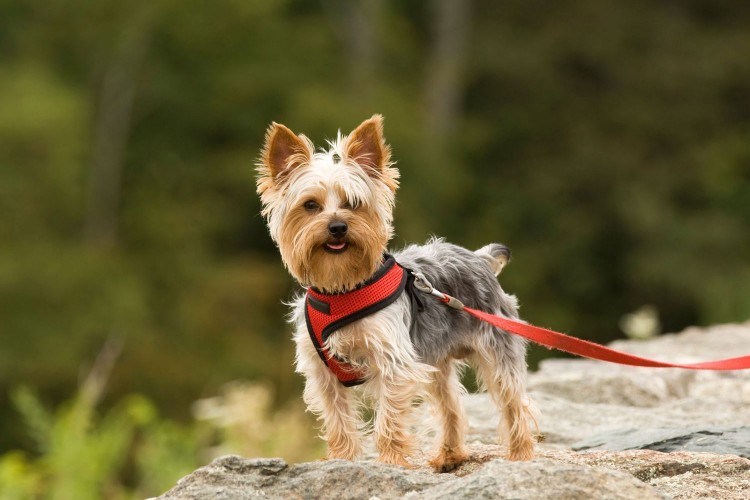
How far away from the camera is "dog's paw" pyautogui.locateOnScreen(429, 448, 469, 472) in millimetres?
6090

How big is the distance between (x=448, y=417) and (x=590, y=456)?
0.86 meters

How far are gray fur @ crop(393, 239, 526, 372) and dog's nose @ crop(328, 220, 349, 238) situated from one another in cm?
44

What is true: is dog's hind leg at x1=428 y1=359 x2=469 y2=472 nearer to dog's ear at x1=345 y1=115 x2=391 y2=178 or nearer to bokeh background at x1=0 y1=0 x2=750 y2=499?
dog's ear at x1=345 y1=115 x2=391 y2=178

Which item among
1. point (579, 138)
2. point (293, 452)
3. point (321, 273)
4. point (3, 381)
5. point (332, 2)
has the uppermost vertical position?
point (332, 2)

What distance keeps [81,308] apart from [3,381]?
3.20 m

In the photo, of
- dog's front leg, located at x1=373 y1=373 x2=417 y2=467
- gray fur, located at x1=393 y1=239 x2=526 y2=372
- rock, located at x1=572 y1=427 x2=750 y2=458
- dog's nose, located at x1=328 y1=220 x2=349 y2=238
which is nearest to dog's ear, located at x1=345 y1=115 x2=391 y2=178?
dog's nose, located at x1=328 y1=220 x2=349 y2=238

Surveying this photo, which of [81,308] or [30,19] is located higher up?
[30,19]

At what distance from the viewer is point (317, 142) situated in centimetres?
2883

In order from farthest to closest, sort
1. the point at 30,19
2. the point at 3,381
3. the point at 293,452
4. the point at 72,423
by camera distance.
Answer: the point at 30,19, the point at 3,381, the point at 293,452, the point at 72,423

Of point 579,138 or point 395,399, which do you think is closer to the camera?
point 395,399

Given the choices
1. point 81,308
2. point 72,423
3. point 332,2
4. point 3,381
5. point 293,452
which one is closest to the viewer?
point 72,423

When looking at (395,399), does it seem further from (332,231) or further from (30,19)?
(30,19)

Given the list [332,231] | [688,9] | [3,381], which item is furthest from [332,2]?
[332,231]

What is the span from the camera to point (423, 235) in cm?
3086
